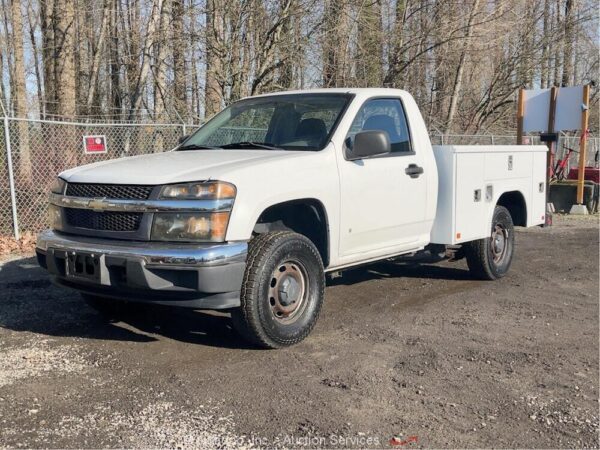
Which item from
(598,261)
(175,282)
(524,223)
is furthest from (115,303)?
(598,261)

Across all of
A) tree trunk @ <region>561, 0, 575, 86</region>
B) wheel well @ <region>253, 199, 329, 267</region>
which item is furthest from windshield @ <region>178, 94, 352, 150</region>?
tree trunk @ <region>561, 0, 575, 86</region>

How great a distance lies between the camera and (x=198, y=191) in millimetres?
4188

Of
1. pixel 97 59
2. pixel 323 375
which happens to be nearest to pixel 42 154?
pixel 97 59

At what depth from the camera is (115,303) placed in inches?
217

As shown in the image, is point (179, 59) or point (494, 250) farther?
point (179, 59)

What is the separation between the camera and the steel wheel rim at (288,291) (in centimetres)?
466

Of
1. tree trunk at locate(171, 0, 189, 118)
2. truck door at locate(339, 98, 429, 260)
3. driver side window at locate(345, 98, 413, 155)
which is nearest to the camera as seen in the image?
truck door at locate(339, 98, 429, 260)

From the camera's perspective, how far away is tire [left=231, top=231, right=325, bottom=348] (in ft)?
14.5

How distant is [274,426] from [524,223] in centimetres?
534

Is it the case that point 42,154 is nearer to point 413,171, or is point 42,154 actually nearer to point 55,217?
point 55,217

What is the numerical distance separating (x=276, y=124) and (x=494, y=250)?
314 cm

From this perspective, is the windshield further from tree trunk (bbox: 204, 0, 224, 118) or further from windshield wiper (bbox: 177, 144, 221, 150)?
tree trunk (bbox: 204, 0, 224, 118)

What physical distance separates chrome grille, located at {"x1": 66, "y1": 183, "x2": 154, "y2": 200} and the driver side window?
1966mm

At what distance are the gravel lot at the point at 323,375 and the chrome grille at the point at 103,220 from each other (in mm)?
922
